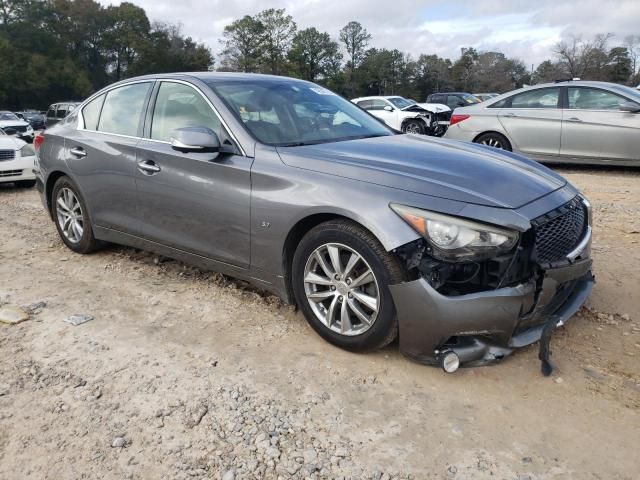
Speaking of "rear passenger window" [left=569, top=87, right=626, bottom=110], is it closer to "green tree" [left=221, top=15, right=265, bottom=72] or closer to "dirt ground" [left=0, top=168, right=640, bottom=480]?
"dirt ground" [left=0, top=168, right=640, bottom=480]

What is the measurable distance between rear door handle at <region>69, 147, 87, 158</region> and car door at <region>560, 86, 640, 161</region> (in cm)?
710

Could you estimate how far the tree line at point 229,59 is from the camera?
197 feet

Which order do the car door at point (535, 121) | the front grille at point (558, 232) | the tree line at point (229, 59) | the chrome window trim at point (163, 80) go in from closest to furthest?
1. the front grille at point (558, 232)
2. the chrome window trim at point (163, 80)
3. the car door at point (535, 121)
4. the tree line at point (229, 59)

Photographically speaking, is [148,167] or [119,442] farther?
[148,167]

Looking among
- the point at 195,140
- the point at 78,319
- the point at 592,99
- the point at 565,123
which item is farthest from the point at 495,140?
the point at 78,319

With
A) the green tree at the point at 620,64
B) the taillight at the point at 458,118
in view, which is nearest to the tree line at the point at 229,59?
the green tree at the point at 620,64

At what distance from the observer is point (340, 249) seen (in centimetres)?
305

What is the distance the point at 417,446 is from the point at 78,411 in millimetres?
1615

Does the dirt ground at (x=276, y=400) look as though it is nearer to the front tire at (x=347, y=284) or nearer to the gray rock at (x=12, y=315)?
the gray rock at (x=12, y=315)

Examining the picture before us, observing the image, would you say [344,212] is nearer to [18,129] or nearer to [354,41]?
[18,129]

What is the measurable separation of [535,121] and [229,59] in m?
76.6

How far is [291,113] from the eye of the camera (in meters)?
3.93

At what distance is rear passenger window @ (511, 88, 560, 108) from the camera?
348 inches

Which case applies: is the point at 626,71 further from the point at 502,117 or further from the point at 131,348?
the point at 131,348
